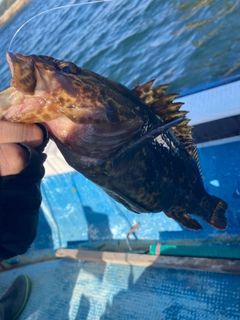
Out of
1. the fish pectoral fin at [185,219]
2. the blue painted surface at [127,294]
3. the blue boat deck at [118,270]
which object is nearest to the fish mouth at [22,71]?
the fish pectoral fin at [185,219]

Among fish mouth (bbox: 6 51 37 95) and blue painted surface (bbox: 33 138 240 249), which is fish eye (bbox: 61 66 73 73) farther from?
blue painted surface (bbox: 33 138 240 249)

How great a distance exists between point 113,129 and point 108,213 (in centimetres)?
312

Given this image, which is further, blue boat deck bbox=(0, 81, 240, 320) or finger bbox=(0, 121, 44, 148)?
blue boat deck bbox=(0, 81, 240, 320)

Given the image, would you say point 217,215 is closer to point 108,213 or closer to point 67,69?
point 67,69

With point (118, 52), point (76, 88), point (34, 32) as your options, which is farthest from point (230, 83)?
point (34, 32)

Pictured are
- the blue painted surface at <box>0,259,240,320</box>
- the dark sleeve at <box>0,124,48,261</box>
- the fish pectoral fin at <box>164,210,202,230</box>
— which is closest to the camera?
the dark sleeve at <box>0,124,48,261</box>

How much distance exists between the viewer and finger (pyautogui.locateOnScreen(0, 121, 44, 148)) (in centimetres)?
191

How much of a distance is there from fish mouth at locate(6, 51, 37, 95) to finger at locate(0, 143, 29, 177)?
34 cm

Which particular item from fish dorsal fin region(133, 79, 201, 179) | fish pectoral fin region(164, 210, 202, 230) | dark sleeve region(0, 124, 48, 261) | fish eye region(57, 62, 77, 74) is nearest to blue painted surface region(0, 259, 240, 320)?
fish pectoral fin region(164, 210, 202, 230)

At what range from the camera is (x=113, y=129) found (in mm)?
2305

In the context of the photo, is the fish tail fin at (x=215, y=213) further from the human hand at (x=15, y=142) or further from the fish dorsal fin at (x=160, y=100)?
the human hand at (x=15, y=142)

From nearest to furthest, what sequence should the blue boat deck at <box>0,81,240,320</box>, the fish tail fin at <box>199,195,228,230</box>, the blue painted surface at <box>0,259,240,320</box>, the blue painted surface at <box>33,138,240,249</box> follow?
the fish tail fin at <box>199,195,228,230</box>, the blue painted surface at <box>0,259,240,320</box>, the blue boat deck at <box>0,81,240,320</box>, the blue painted surface at <box>33,138,240,249</box>

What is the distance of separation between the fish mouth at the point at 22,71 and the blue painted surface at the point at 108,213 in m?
2.68

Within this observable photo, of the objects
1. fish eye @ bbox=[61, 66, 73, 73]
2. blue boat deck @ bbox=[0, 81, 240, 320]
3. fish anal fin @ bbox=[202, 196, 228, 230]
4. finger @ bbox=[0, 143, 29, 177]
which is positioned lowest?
blue boat deck @ bbox=[0, 81, 240, 320]
